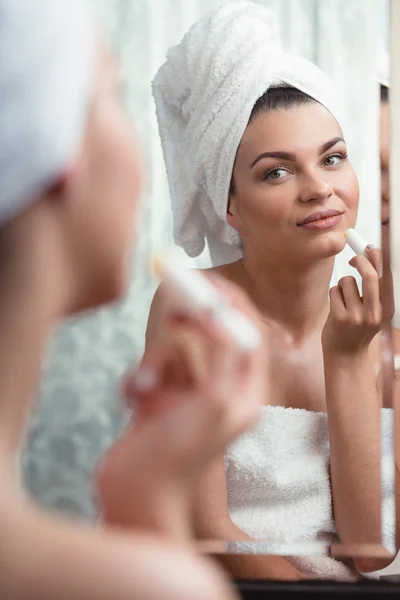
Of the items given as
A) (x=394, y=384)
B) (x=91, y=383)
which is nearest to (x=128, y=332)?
(x=91, y=383)

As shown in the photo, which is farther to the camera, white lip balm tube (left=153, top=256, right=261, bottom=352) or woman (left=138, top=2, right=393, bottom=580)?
woman (left=138, top=2, right=393, bottom=580)

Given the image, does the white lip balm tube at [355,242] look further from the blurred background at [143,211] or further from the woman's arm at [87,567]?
the woman's arm at [87,567]

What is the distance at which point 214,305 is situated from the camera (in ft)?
1.06

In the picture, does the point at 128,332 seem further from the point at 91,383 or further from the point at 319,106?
the point at 319,106

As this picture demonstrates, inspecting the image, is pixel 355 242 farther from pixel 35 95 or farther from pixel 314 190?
pixel 35 95

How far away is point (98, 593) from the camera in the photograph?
269 millimetres

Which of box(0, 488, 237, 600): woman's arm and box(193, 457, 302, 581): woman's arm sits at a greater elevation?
box(0, 488, 237, 600): woman's arm

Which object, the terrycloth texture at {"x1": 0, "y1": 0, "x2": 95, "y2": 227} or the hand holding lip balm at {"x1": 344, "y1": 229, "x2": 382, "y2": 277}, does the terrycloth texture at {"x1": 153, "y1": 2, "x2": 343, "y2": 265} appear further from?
the terrycloth texture at {"x1": 0, "y1": 0, "x2": 95, "y2": 227}

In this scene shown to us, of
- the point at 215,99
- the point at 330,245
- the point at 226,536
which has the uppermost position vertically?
the point at 215,99

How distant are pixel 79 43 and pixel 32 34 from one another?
2cm

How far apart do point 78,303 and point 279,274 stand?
0.91 feet

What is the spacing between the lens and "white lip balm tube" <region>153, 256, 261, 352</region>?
12.5 inches

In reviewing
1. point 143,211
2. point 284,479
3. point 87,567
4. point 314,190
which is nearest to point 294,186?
point 314,190

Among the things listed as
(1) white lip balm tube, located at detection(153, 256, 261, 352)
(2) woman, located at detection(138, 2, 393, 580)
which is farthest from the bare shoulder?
(1) white lip balm tube, located at detection(153, 256, 261, 352)
